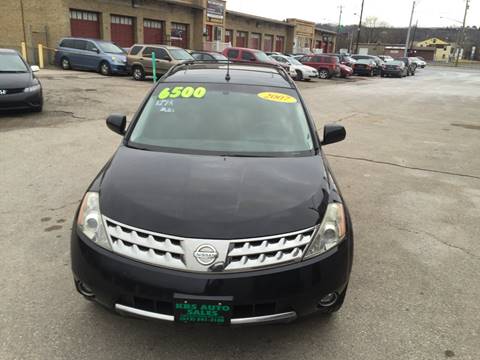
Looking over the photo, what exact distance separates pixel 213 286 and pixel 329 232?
78 cm

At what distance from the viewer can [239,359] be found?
2570 mm

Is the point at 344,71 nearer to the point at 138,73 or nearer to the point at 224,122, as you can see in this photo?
the point at 138,73

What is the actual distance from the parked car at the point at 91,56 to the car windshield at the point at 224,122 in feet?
58.9

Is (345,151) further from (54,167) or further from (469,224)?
(54,167)

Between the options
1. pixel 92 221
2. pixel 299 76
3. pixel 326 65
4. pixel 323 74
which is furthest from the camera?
pixel 323 74

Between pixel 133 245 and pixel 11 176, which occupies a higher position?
pixel 133 245

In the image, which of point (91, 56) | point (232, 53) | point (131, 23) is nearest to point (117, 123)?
point (91, 56)

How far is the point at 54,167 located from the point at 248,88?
3.74 m

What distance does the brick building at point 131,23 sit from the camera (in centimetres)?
2534

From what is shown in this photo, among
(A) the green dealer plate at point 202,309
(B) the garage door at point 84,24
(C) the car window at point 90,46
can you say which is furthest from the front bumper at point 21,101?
(B) the garage door at point 84,24

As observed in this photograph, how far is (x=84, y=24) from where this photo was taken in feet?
89.8

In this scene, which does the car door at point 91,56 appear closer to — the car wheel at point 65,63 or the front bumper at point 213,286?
the car wheel at point 65,63

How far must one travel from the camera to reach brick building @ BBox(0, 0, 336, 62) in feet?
83.1

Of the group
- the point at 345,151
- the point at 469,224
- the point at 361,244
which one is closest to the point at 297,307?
the point at 361,244
